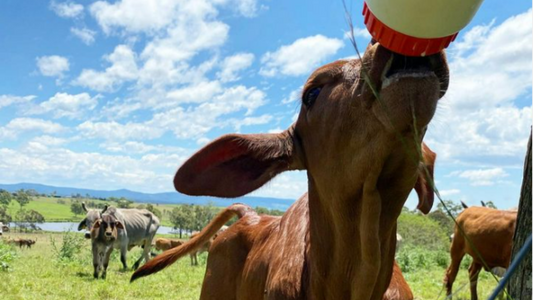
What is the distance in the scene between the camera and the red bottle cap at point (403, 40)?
134 cm

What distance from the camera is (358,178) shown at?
6.76 feet

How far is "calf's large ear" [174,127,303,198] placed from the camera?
8.34ft

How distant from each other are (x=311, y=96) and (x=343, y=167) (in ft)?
1.58

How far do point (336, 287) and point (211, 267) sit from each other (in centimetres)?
202

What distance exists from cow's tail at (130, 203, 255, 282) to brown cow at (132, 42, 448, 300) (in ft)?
5.07

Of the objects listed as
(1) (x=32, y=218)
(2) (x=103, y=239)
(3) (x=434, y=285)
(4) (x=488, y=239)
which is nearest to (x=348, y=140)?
(4) (x=488, y=239)

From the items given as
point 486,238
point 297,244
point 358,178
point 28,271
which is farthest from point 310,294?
point 28,271

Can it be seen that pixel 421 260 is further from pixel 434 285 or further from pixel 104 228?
pixel 104 228

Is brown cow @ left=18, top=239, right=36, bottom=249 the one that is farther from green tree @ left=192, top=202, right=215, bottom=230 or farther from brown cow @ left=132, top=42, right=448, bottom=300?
brown cow @ left=132, top=42, right=448, bottom=300

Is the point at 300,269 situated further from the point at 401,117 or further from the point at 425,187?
the point at 401,117

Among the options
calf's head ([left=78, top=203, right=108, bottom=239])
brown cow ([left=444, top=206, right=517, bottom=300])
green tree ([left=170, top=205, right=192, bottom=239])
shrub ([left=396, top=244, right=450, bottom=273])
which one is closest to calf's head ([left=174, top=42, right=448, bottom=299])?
brown cow ([left=444, top=206, right=517, bottom=300])

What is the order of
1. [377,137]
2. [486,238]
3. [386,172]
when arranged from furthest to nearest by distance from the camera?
[486,238] < [386,172] < [377,137]

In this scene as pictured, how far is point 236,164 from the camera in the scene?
2.62 metres

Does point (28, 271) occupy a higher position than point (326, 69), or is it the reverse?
point (326, 69)
